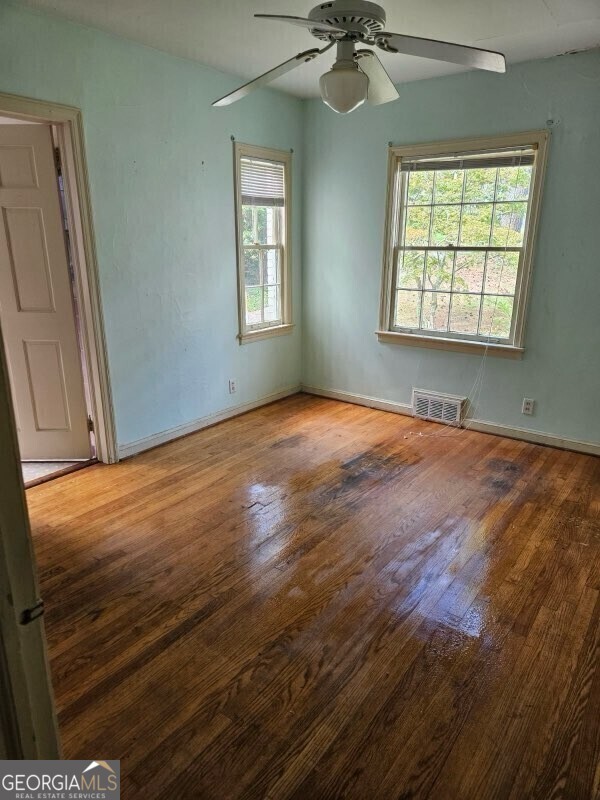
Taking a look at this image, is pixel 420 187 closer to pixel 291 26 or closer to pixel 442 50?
pixel 291 26

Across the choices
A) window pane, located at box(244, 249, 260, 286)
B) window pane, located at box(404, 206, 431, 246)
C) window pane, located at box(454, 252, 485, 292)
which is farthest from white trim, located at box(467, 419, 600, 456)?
window pane, located at box(244, 249, 260, 286)

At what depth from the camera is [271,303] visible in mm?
4719

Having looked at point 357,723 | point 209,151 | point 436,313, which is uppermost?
point 209,151

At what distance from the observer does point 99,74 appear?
3.01 m

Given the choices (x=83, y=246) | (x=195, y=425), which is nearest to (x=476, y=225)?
(x=195, y=425)

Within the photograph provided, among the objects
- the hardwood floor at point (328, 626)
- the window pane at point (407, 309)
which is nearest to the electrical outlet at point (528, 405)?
the hardwood floor at point (328, 626)

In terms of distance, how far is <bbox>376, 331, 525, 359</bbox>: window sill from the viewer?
3.90m

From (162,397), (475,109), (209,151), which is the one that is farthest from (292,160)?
(162,397)

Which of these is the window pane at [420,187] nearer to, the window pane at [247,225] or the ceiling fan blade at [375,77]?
the window pane at [247,225]

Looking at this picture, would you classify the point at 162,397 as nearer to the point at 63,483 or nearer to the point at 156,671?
the point at 63,483

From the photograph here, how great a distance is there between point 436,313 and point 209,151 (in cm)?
218

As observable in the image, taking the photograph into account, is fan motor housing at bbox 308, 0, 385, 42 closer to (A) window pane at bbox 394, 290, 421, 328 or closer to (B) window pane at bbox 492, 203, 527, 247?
(B) window pane at bbox 492, 203, 527, 247

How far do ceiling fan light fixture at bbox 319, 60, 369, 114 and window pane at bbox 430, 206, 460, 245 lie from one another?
1.96 metres

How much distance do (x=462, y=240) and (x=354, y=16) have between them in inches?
89.6
